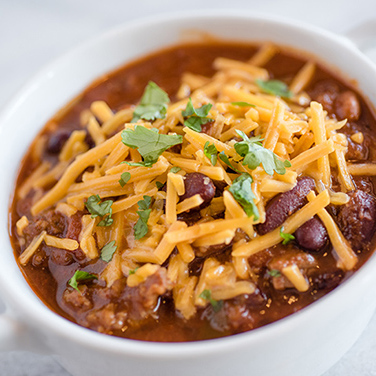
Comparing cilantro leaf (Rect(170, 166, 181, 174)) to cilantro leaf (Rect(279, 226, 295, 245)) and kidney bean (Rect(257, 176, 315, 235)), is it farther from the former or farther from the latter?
cilantro leaf (Rect(279, 226, 295, 245))

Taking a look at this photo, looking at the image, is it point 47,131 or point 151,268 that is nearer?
point 151,268

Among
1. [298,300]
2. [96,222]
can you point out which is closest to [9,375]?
[96,222]

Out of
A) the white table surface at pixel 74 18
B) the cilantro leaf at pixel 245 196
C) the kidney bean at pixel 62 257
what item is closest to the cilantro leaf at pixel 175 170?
the cilantro leaf at pixel 245 196

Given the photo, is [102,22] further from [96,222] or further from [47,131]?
[96,222]

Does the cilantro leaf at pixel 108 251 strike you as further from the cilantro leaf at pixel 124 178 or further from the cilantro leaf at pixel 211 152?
the cilantro leaf at pixel 211 152

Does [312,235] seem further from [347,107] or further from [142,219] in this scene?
[347,107]

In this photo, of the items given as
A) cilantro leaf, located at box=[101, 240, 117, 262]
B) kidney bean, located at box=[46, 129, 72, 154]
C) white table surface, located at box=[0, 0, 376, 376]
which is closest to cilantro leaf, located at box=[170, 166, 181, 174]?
cilantro leaf, located at box=[101, 240, 117, 262]

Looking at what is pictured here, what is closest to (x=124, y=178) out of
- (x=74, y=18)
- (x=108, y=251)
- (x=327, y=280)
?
(x=108, y=251)
